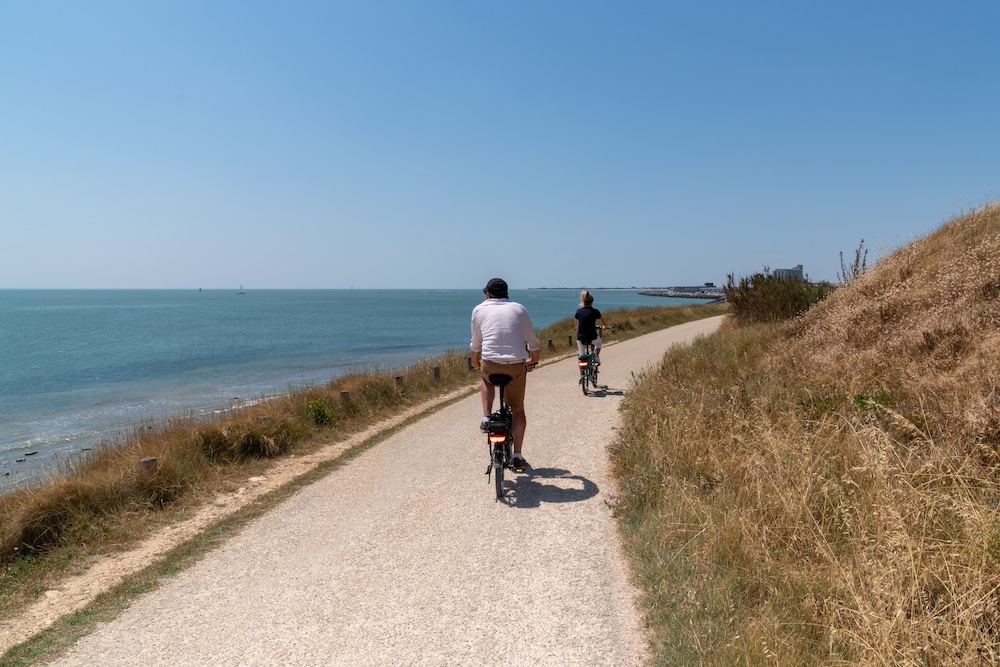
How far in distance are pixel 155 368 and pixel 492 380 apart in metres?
32.8

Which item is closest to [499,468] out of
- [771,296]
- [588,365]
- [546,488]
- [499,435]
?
[499,435]

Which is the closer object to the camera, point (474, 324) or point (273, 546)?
point (273, 546)

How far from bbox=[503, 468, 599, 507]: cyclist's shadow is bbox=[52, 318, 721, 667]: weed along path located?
Result: 0.02 meters

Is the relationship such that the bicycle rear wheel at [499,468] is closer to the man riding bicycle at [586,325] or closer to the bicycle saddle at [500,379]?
the bicycle saddle at [500,379]

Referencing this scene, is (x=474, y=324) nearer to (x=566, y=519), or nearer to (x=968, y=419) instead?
(x=566, y=519)

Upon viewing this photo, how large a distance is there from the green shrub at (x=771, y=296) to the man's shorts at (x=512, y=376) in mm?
12839

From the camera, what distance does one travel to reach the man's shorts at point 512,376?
6.05 m

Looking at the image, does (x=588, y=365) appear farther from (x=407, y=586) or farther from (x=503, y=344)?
(x=407, y=586)

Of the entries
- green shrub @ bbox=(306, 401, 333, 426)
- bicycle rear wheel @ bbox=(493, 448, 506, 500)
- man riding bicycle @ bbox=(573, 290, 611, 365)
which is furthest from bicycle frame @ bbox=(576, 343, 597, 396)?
bicycle rear wheel @ bbox=(493, 448, 506, 500)

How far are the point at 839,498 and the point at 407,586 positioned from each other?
3348 mm

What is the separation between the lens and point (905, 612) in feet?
9.14

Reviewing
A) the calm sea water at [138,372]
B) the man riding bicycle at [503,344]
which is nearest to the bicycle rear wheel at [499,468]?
the man riding bicycle at [503,344]

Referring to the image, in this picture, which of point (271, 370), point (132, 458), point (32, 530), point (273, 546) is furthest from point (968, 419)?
point (271, 370)

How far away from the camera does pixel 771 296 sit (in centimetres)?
1905
